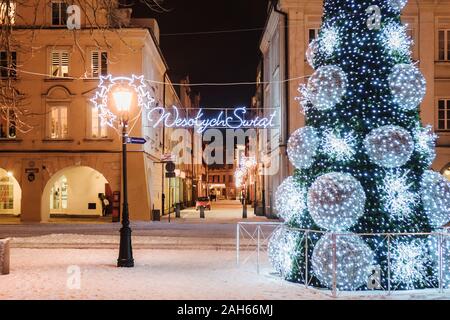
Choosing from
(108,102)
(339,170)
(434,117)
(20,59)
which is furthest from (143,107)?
(339,170)

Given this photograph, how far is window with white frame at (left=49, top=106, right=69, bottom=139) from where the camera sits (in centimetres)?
3478

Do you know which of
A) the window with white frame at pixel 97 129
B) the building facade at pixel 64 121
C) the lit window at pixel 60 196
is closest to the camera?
the building facade at pixel 64 121

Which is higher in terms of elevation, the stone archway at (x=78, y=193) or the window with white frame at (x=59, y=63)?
the window with white frame at (x=59, y=63)

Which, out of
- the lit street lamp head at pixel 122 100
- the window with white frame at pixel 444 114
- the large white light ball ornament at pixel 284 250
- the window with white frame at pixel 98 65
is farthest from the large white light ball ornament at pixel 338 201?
the window with white frame at pixel 98 65

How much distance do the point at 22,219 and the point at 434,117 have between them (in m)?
22.5

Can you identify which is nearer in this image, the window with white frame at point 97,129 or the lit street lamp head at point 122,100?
the lit street lamp head at point 122,100

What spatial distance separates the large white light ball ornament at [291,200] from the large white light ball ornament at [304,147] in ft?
1.49

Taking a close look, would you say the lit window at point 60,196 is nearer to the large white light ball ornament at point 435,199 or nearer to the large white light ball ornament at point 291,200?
the large white light ball ornament at point 291,200

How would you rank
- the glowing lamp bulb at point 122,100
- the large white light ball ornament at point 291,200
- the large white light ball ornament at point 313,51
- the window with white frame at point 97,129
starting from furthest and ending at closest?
the window with white frame at point 97,129 < the glowing lamp bulb at point 122,100 < the large white light ball ornament at point 313,51 < the large white light ball ornament at point 291,200

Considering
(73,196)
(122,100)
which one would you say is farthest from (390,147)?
(73,196)

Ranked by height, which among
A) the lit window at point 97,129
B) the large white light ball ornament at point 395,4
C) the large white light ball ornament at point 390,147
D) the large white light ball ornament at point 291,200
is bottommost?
the large white light ball ornament at point 291,200

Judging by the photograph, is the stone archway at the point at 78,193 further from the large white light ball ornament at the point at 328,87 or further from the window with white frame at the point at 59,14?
the large white light ball ornament at the point at 328,87

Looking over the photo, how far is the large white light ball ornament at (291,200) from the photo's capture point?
13.0 metres

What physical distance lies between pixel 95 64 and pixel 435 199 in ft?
84.0
